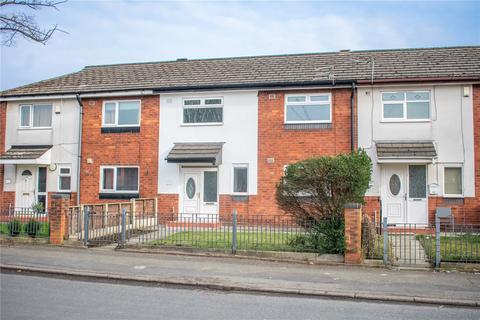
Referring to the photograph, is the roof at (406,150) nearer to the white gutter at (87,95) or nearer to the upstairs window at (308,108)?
the upstairs window at (308,108)

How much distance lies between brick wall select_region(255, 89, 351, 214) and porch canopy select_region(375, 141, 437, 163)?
1391 millimetres

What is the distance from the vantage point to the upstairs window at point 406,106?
16.4m

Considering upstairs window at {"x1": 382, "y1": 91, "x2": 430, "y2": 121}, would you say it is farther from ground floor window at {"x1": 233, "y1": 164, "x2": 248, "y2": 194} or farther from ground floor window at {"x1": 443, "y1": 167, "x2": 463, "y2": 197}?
ground floor window at {"x1": 233, "y1": 164, "x2": 248, "y2": 194}

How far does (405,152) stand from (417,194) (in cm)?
170

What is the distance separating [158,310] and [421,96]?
13387 mm

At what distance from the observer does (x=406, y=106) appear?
16547mm

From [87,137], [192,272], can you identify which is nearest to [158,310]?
[192,272]

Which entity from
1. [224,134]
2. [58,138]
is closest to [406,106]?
[224,134]

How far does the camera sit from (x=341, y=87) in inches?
664

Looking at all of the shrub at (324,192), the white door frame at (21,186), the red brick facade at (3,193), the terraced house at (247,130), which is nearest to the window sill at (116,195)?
the terraced house at (247,130)

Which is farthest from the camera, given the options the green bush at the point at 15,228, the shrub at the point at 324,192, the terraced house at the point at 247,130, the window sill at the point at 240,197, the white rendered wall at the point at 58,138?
the white rendered wall at the point at 58,138

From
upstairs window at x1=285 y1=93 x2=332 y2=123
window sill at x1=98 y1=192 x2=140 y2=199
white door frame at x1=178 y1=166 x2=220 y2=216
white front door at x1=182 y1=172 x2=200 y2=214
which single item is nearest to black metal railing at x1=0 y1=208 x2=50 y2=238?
window sill at x1=98 y1=192 x2=140 y2=199

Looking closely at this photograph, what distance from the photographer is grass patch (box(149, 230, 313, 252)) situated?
11.2 metres

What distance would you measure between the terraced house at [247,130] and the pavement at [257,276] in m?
6.76
